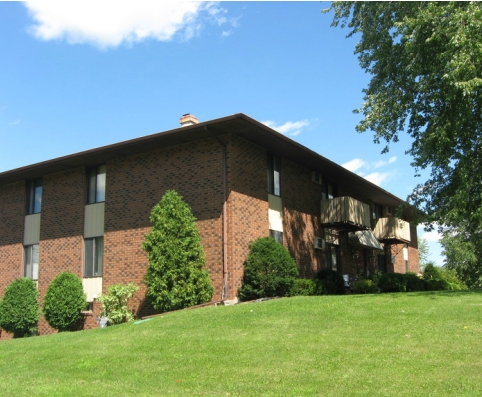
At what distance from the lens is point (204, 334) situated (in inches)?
468

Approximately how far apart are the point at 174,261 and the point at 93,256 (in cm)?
528

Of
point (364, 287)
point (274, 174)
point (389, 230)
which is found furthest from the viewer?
point (389, 230)

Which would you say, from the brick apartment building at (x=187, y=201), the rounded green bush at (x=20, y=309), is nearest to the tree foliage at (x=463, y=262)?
the brick apartment building at (x=187, y=201)

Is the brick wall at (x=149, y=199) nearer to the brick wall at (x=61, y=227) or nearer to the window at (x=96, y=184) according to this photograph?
the window at (x=96, y=184)

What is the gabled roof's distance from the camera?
56.9 ft

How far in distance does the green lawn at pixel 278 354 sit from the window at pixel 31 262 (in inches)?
340

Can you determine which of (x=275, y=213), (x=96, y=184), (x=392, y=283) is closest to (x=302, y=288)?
(x=275, y=213)

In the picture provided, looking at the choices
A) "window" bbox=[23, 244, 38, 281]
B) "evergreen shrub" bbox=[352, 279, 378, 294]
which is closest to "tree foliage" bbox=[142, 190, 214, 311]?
"window" bbox=[23, 244, 38, 281]

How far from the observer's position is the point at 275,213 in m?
20.4

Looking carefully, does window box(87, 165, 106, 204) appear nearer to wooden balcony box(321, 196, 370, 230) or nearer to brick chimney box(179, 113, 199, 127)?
brick chimney box(179, 113, 199, 127)

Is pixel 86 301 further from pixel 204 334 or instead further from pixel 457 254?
pixel 457 254

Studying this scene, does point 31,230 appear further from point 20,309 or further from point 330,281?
point 330,281

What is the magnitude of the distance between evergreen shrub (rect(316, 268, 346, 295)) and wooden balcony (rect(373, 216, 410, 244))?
27.1ft

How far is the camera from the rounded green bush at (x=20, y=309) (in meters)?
21.0
